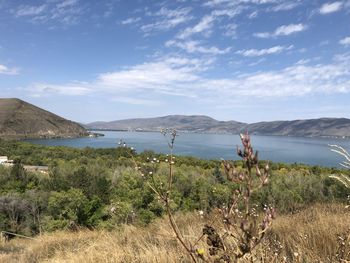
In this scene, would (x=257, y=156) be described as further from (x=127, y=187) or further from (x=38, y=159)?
(x=38, y=159)

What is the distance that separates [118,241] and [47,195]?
37.0m

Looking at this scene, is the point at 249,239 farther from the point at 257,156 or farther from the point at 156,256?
the point at 156,256

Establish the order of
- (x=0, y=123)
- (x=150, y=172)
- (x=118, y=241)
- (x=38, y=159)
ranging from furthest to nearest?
(x=0, y=123)
(x=38, y=159)
(x=118, y=241)
(x=150, y=172)

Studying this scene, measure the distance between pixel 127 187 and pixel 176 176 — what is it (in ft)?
38.5

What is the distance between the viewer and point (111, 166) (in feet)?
230

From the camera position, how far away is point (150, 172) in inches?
63.5

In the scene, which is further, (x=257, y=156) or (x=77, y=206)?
(x=77, y=206)

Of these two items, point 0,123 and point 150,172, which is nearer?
point 150,172

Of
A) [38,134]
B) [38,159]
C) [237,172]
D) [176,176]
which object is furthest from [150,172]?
[38,134]

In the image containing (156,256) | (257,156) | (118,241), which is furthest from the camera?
(118,241)

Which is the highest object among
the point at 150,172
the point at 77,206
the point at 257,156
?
the point at 257,156

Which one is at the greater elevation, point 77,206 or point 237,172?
point 237,172

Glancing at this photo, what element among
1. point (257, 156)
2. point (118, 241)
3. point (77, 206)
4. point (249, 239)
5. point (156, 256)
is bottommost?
point (77, 206)

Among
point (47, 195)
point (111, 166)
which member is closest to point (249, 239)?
point (47, 195)
